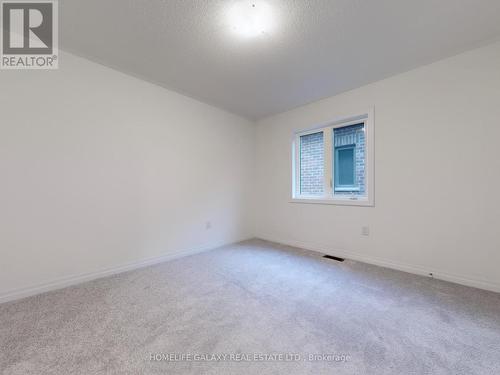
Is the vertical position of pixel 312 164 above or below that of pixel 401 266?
above

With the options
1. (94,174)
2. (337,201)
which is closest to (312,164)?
(337,201)

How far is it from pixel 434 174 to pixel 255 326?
2.41 metres

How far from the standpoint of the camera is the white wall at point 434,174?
1997 millimetres

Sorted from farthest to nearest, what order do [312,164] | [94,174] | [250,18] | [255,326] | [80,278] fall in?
[312,164] < [94,174] < [80,278] < [250,18] < [255,326]

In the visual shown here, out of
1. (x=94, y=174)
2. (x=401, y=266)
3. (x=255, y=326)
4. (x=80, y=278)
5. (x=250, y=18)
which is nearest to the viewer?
(x=255, y=326)

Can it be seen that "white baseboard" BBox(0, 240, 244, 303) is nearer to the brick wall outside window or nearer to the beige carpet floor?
the beige carpet floor

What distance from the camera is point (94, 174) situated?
2.25 metres

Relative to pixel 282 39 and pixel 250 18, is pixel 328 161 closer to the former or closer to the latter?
pixel 282 39

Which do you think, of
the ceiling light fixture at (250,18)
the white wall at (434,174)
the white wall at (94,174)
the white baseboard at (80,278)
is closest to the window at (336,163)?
the white wall at (434,174)

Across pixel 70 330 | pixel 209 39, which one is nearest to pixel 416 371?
pixel 70 330

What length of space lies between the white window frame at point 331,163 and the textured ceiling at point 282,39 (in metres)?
0.50

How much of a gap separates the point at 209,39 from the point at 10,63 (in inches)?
70.3

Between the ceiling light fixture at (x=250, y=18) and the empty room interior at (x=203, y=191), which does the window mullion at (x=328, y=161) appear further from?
the ceiling light fixture at (x=250, y=18)

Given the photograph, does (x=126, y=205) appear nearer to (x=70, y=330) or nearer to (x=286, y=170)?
(x=70, y=330)
